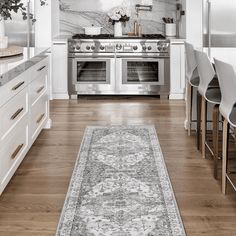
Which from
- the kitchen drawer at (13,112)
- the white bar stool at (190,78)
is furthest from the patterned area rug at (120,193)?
the kitchen drawer at (13,112)

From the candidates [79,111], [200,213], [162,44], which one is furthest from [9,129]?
[162,44]

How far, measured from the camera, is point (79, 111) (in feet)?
22.1

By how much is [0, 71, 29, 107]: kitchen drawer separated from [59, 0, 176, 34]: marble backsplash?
4184 mm

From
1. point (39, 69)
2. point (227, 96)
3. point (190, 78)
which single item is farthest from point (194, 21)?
point (227, 96)

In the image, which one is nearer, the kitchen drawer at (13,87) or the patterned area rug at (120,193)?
the patterned area rug at (120,193)

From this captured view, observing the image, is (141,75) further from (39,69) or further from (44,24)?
(39,69)

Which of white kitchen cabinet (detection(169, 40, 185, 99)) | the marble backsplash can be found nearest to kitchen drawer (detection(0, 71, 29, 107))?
white kitchen cabinet (detection(169, 40, 185, 99))

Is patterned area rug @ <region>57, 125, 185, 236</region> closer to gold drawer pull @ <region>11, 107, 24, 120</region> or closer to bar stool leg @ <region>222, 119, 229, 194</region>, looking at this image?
bar stool leg @ <region>222, 119, 229, 194</region>

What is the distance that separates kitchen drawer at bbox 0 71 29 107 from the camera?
3.34 m

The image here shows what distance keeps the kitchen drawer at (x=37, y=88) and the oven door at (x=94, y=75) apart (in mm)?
2273

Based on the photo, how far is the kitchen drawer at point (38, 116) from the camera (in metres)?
4.59

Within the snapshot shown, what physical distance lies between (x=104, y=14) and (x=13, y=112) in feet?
15.8

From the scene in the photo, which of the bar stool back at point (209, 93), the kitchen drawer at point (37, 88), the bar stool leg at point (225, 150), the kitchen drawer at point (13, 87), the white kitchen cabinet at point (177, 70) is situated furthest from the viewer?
the white kitchen cabinet at point (177, 70)

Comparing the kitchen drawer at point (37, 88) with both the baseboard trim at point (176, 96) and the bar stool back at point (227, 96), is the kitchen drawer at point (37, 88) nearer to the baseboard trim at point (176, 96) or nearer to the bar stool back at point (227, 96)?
the bar stool back at point (227, 96)
